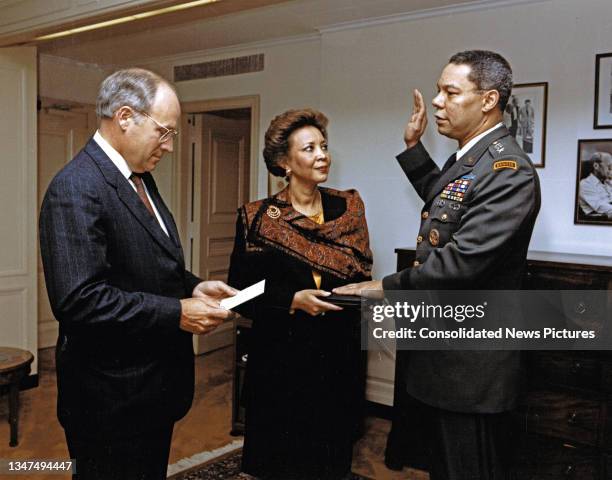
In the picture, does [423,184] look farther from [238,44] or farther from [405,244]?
[238,44]

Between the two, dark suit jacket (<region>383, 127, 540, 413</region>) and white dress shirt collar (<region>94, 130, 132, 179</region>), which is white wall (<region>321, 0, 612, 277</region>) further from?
white dress shirt collar (<region>94, 130, 132, 179</region>)

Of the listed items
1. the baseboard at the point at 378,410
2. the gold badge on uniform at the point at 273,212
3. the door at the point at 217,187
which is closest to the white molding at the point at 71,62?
the door at the point at 217,187

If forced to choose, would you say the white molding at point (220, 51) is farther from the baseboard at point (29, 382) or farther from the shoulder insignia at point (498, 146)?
the baseboard at point (29, 382)

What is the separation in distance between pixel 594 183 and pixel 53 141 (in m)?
4.44

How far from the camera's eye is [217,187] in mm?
5484

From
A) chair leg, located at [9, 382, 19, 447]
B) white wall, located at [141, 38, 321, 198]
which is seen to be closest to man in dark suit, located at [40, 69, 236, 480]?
chair leg, located at [9, 382, 19, 447]

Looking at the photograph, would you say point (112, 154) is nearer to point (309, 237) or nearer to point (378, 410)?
point (309, 237)

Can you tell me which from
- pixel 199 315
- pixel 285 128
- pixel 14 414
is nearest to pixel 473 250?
pixel 199 315

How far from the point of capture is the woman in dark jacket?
2350 mm

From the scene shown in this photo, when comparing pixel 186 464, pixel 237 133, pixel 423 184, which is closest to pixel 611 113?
pixel 423 184

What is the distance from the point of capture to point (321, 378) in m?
2.40

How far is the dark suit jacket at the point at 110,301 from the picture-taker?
1.41 m

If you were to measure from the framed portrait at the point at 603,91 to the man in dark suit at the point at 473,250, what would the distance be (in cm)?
137

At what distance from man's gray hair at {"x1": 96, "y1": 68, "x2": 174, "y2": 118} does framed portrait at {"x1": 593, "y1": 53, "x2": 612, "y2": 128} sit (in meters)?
2.27
